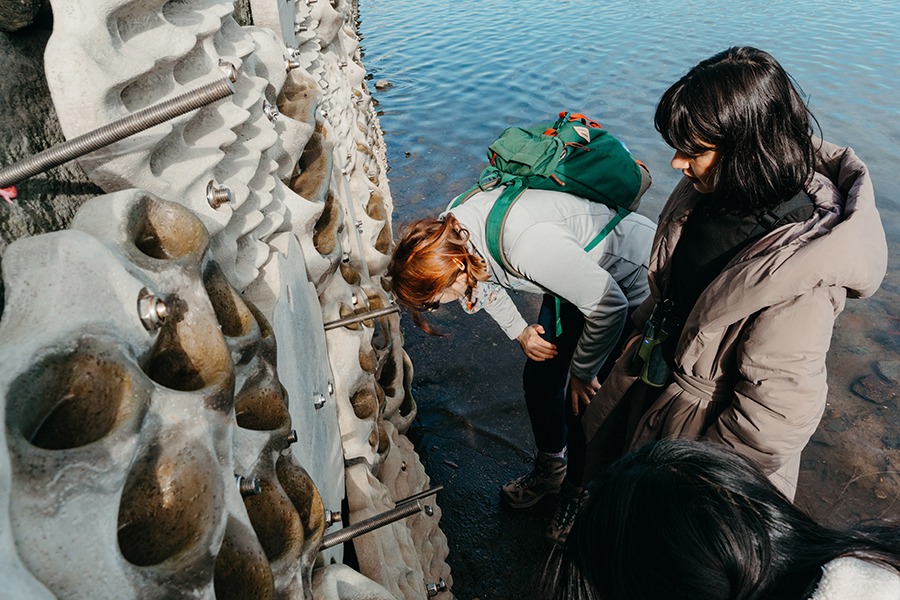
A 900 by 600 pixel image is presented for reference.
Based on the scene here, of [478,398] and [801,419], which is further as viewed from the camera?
[478,398]

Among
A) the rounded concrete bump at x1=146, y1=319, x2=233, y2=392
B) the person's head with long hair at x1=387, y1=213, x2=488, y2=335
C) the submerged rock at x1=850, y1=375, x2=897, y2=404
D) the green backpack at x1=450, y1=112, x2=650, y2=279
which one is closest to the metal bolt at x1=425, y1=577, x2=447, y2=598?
the person's head with long hair at x1=387, y1=213, x2=488, y2=335

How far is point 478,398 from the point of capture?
4098mm

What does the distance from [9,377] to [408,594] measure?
1643 millimetres

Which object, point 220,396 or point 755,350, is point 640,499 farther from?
point 220,396

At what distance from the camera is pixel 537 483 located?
10.3 feet

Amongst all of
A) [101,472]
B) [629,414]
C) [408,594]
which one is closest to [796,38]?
[629,414]

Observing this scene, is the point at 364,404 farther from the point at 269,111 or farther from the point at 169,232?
the point at 169,232

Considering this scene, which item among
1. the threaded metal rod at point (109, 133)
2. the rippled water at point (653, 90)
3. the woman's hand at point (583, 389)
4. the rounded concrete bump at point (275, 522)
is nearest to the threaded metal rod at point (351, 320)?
the woman's hand at point (583, 389)

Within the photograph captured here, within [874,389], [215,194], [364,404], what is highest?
[215,194]

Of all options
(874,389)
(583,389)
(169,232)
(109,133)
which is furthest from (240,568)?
(874,389)

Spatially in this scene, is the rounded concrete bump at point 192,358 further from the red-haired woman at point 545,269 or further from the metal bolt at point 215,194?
the red-haired woman at point 545,269

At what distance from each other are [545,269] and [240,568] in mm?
1280

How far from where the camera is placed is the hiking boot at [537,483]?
308 cm

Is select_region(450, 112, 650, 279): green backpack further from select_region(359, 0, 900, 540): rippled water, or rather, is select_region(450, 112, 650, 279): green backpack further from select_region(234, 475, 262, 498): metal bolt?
select_region(359, 0, 900, 540): rippled water
